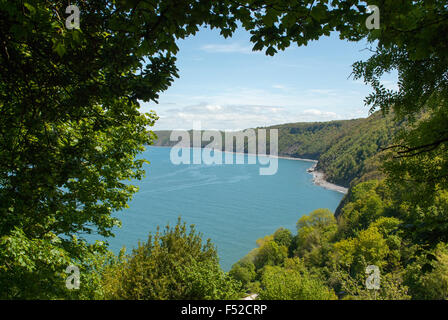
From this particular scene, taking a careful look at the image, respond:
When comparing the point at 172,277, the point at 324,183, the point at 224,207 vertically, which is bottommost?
the point at 224,207

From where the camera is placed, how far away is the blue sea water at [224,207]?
2373 inches

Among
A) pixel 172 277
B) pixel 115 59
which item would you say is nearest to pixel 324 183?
pixel 172 277

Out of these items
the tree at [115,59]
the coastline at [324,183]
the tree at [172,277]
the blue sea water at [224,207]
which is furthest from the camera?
the coastline at [324,183]

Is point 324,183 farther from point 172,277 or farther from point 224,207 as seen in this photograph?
point 172,277

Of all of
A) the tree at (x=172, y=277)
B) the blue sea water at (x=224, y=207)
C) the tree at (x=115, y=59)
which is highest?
the tree at (x=115, y=59)

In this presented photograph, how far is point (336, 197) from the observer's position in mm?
97562

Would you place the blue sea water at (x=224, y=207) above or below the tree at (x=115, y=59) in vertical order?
below

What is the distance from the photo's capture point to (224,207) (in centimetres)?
8156

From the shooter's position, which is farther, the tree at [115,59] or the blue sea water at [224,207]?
the blue sea water at [224,207]

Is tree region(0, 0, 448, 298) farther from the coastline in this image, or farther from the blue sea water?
the coastline

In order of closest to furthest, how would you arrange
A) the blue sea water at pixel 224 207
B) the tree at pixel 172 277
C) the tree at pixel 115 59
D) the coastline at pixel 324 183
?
1. the tree at pixel 115 59
2. the tree at pixel 172 277
3. the blue sea water at pixel 224 207
4. the coastline at pixel 324 183

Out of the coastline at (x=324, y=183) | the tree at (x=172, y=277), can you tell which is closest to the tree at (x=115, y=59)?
the tree at (x=172, y=277)

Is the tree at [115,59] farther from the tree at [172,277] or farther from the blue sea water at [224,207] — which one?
the blue sea water at [224,207]

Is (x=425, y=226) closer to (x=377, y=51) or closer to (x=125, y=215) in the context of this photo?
(x=377, y=51)
